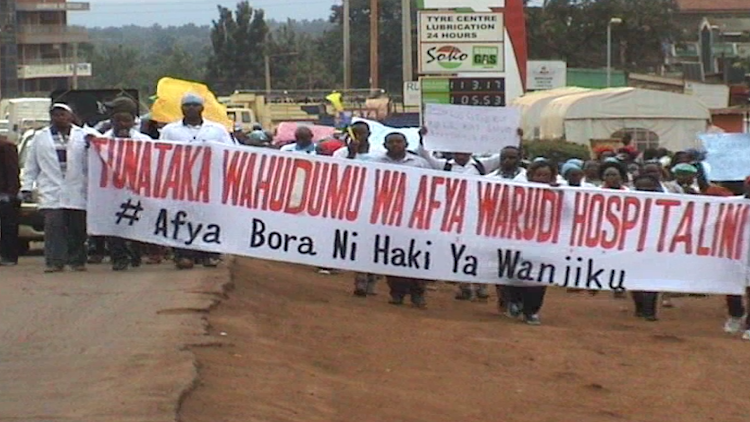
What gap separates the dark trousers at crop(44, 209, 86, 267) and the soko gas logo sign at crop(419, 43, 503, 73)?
794cm

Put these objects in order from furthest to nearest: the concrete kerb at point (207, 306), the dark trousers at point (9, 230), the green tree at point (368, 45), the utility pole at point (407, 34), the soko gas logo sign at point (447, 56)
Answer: the green tree at point (368, 45) → the utility pole at point (407, 34) → the soko gas logo sign at point (447, 56) → the dark trousers at point (9, 230) → the concrete kerb at point (207, 306)

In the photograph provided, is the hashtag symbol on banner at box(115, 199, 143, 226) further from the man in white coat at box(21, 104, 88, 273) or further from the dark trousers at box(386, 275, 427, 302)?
the dark trousers at box(386, 275, 427, 302)

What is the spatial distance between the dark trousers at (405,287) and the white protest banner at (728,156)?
613cm

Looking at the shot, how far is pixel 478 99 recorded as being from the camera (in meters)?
22.0

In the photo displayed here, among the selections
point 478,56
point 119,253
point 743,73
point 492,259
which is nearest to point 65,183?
point 119,253

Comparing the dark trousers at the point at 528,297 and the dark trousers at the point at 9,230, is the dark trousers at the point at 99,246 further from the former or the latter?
the dark trousers at the point at 528,297

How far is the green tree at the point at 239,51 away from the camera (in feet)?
307

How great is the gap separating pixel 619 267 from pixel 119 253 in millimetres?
4872

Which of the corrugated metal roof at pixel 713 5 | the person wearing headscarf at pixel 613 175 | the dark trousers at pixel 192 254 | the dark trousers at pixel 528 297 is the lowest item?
the dark trousers at pixel 528 297

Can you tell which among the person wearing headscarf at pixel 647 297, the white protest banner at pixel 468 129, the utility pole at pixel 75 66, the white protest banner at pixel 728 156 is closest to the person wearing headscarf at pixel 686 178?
the person wearing headscarf at pixel 647 297

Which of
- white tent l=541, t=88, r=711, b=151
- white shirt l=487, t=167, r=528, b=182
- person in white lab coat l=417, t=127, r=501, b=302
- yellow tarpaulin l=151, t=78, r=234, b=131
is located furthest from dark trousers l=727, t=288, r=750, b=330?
white tent l=541, t=88, r=711, b=151

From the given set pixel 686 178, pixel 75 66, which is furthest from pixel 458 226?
pixel 75 66

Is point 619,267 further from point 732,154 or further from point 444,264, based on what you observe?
point 732,154

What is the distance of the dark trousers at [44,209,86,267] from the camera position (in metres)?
15.7
